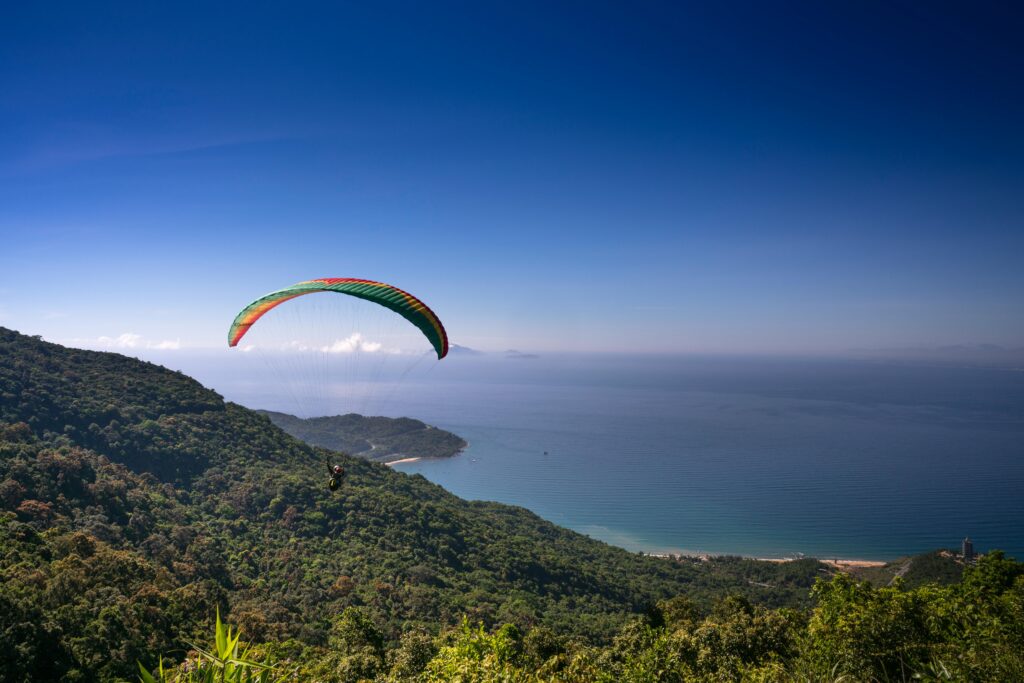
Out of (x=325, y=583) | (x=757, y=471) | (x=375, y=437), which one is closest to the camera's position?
(x=325, y=583)

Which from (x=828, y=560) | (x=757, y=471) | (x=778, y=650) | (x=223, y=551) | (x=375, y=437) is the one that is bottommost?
(x=828, y=560)

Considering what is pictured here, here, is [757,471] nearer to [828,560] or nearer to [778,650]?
[828,560]

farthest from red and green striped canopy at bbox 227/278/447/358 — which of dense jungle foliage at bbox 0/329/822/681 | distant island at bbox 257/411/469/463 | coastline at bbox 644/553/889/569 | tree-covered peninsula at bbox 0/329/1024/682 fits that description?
distant island at bbox 257/411/469/463

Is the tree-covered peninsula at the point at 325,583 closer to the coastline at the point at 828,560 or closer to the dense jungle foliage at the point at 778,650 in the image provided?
the dense jungle foliage at the point at 778,650

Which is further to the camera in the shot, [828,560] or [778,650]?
[828,560]

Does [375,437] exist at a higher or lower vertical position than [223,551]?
lower

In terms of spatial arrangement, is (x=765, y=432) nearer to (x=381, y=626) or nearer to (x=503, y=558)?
(x=503, y=558)

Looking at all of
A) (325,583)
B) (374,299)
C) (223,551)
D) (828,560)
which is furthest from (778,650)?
(828,560)

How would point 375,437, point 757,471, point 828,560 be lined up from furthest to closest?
point 375,437 → point 757,471 → point 828,560
